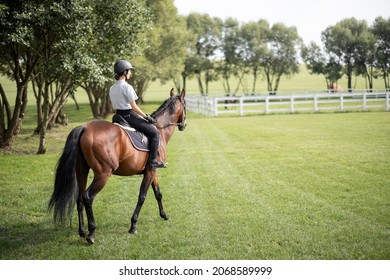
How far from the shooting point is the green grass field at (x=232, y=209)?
19.7 ft

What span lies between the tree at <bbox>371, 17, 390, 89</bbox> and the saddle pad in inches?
483

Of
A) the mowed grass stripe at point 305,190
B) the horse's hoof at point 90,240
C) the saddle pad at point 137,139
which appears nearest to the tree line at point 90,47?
the mowed grass stripe at point 305,190

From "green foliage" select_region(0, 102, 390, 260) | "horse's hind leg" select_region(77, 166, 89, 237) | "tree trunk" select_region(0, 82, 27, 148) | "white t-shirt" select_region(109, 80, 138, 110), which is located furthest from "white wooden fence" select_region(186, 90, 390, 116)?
"horse's hind leg" select_region(77, 166, 89, 237)

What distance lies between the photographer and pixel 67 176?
6.34 meters

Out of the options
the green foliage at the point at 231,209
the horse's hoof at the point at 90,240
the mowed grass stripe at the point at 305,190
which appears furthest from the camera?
the horse's hoof at the point at 90,240

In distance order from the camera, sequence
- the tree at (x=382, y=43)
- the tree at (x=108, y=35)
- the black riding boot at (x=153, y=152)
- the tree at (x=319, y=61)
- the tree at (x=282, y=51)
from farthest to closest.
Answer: the tree at (x=282, y=51), the tree at (x=319, y=61), the tree at (x=382, y=43), the tree at (x=108, y=35), the black riding boot at (x=153, y=152)

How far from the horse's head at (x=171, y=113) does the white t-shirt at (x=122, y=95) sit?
2.98ft

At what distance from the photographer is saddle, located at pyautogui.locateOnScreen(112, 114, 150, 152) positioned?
22.6 ft

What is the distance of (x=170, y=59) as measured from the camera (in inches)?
1702

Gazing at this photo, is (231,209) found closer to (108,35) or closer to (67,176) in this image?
(67,176)

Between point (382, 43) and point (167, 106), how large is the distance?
14979 mm

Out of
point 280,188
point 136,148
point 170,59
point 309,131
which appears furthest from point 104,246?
point 170,59

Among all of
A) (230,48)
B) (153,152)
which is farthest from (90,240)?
(230,48)

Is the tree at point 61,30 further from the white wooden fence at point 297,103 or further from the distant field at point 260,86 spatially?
the distant field at point 260,86
